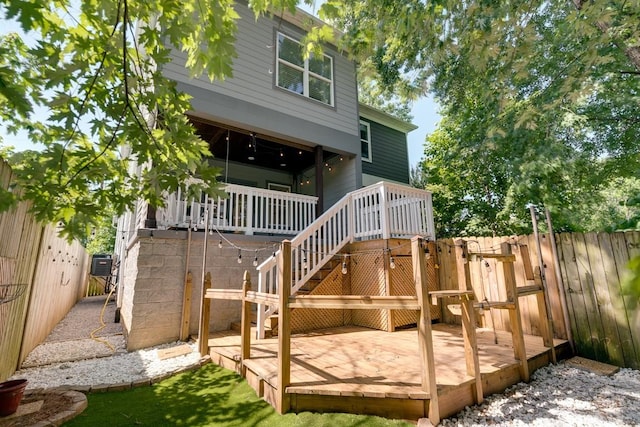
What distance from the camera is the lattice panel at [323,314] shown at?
5.88 meters

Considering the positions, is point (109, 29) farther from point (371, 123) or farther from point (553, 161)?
point (371, 123)

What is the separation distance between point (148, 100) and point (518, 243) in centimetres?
557

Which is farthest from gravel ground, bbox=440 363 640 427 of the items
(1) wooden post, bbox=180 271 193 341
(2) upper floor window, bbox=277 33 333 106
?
(2) upper floor window, bbox=277 33 333 106

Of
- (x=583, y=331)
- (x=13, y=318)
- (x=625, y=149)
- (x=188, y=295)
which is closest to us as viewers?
(x=13, y=318)

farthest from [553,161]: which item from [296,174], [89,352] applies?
[89,352]

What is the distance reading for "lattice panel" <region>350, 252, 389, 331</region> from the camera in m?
5.86

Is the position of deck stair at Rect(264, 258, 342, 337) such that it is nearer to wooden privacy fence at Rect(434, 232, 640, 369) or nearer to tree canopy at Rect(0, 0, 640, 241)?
wooden privacy fence at Rect(434, 232, 640, 369)

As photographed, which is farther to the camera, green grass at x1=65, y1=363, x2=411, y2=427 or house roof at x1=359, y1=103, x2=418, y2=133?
house roof at x1=359, y1=103, x2=418, y2=133

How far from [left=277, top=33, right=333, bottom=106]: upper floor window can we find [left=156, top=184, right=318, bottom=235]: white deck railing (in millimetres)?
3014

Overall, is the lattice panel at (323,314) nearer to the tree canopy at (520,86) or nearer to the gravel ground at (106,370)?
the gravel ground at (106,370)

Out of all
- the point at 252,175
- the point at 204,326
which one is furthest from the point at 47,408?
the point at 252,175

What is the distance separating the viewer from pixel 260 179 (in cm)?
1016

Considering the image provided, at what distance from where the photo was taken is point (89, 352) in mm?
5176

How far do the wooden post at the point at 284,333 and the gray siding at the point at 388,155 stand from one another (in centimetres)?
756
